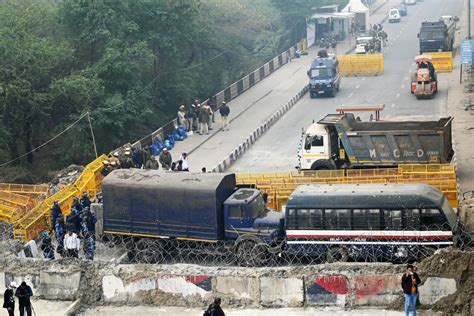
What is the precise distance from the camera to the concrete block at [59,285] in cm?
2523

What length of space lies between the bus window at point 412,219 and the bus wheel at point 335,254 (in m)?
1.87

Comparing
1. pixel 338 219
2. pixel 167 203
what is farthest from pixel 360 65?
pixel 338 219

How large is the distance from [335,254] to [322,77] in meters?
28.4

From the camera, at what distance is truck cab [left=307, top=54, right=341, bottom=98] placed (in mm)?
52344

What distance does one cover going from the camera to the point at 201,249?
1054 inches

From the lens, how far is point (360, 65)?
5944 cm

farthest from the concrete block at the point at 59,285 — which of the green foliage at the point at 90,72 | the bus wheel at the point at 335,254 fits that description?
the green foliage at the point at 90,72

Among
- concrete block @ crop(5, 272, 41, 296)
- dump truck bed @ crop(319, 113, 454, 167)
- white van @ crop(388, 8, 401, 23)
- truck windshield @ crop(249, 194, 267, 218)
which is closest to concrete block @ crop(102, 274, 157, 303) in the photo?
concrete block @ crop(5, 272, 41, 296)

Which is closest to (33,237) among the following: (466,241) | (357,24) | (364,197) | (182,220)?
(182,220)

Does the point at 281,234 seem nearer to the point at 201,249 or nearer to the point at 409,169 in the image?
the point at 201,249

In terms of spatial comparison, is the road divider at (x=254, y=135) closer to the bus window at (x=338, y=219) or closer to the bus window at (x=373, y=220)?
the bus window at (x=338, y=219)

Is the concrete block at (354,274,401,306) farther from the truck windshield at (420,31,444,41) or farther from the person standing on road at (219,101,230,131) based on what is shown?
the truck windshield at (420,31,444,41)

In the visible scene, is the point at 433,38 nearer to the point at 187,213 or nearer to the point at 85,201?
the point at 85,201

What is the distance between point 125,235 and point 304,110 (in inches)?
941
